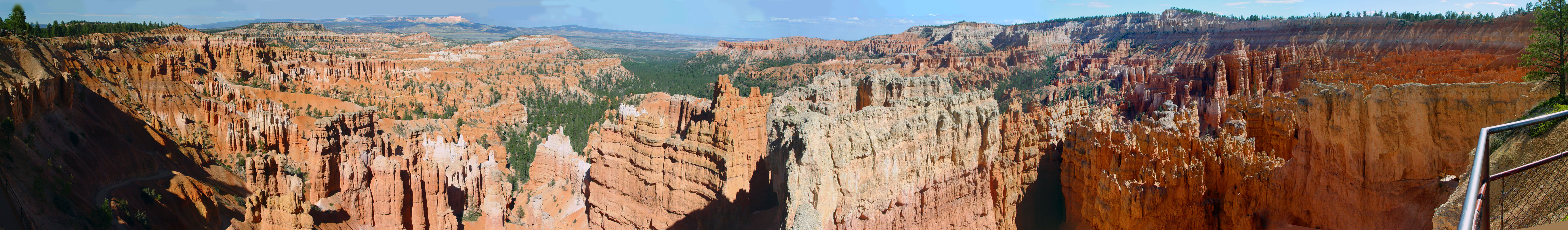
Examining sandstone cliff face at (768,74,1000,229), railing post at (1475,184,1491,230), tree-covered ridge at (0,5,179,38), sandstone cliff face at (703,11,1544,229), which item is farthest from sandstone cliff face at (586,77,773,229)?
tree-covered ridge at (0,5,179,38)

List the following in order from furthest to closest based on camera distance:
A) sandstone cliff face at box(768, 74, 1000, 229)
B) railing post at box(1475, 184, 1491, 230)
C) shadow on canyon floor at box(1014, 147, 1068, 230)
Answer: shadow on canyon floor at box(1014, 147, 1068, 230) → sandstone cliff face at box(768, 74, 1000, 229) → railing post at box(1475, 184, 1491, 230)

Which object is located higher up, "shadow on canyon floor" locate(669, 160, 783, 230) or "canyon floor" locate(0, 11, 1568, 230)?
"canyon floor" locate(0, 11, 1568, 230)

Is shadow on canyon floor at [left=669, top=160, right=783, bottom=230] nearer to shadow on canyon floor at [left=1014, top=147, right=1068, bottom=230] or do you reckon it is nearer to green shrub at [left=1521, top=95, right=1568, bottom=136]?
shadow on canyon floor at [left=1014, top=147, right=1068, bottom=230]

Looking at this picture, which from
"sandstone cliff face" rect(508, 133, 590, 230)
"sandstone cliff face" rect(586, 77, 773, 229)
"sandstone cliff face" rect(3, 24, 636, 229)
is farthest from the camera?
"sandstone cliff face" rect(508, 133, 590, 230)

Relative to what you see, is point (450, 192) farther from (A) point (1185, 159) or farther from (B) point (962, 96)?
(A) point (1185, 159)

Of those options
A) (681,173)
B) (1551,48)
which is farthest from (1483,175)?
(681,173)

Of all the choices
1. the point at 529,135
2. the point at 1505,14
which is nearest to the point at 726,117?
the point at 529,135

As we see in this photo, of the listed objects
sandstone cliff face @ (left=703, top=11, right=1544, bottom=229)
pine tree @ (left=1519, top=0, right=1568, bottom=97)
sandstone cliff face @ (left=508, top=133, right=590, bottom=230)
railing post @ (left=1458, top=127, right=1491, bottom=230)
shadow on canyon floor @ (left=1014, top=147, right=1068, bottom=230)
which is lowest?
sandstone cliff face @ (left=508, top=133, right=590, bottom=230)

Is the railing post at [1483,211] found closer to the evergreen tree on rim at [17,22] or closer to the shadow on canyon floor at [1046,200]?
the shadow on canyon floor at [1046,200]
